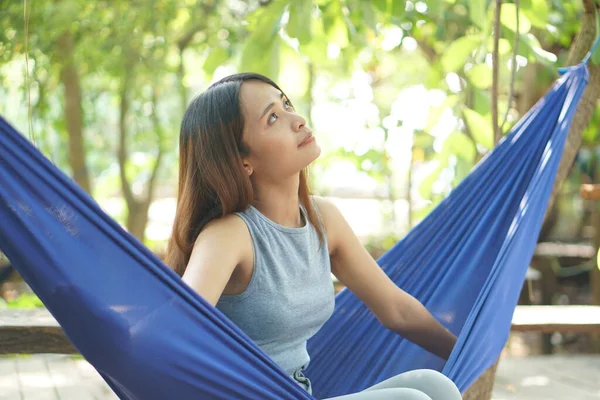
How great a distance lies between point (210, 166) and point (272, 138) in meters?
0.13

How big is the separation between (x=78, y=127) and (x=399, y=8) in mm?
3583

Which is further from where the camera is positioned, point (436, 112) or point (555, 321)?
point (436, 112)

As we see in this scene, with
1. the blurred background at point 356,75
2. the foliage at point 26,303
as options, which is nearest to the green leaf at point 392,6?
the blurred background at point 356,75

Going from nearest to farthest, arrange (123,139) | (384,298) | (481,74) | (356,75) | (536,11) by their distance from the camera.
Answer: (384,298), (536,11), (481,74), (356,75), (123,139)

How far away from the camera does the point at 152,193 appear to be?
21.3ft

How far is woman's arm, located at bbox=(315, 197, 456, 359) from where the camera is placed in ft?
5.79

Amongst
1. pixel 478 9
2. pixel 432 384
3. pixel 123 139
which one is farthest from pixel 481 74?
pixel 123 139

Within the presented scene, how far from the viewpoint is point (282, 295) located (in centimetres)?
152

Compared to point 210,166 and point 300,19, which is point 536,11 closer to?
point 300,19

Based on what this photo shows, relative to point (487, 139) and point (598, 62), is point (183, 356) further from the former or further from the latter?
point (487, 139)

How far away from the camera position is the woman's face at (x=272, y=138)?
156cm

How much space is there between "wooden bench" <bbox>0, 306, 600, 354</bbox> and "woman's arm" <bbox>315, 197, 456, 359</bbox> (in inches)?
23.1

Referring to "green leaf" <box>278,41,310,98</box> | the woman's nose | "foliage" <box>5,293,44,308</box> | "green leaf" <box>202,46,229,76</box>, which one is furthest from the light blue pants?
"foliage" <box>5,293,44,308</box>

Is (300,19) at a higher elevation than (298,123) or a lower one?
higher
